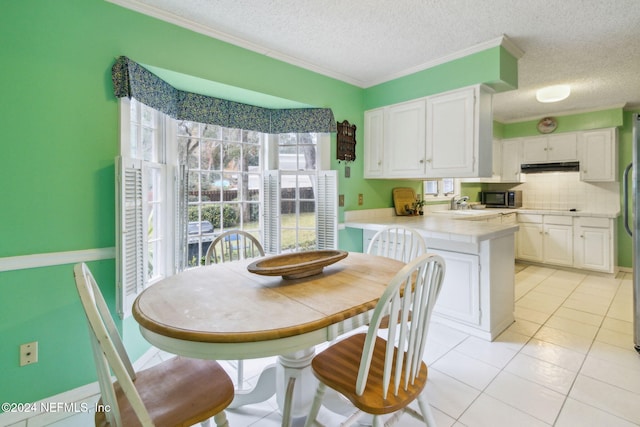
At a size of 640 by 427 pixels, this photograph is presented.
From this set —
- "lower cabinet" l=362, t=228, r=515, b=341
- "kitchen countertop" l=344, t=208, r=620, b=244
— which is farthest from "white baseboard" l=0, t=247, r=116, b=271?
"lower cabinet" l=362, t=228, r=515, b=341

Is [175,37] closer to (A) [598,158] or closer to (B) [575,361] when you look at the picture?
(B) [575,361]

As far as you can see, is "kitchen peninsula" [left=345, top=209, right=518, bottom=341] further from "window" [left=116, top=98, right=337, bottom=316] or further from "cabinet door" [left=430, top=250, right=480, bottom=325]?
"window" [left=116, top=98, right=337, bottom=316]

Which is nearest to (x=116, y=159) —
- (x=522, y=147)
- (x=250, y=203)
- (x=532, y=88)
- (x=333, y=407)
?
(x=250, y=203)

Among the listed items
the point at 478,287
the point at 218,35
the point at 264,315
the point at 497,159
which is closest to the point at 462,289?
the point at 478,287

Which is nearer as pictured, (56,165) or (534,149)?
(56,165)

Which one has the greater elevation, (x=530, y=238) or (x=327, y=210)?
(x=327, y=210)

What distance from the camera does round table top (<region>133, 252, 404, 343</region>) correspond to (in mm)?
1033

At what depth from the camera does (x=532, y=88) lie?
3.65m

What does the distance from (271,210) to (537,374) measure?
246 cm

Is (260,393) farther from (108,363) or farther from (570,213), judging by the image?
(570,213)

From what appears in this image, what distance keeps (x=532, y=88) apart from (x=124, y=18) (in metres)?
4.12

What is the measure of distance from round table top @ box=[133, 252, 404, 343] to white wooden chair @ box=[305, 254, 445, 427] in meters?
0.16

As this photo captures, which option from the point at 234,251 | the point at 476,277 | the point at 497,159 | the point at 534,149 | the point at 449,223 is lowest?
the point at 476,277

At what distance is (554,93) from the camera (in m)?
3.24
